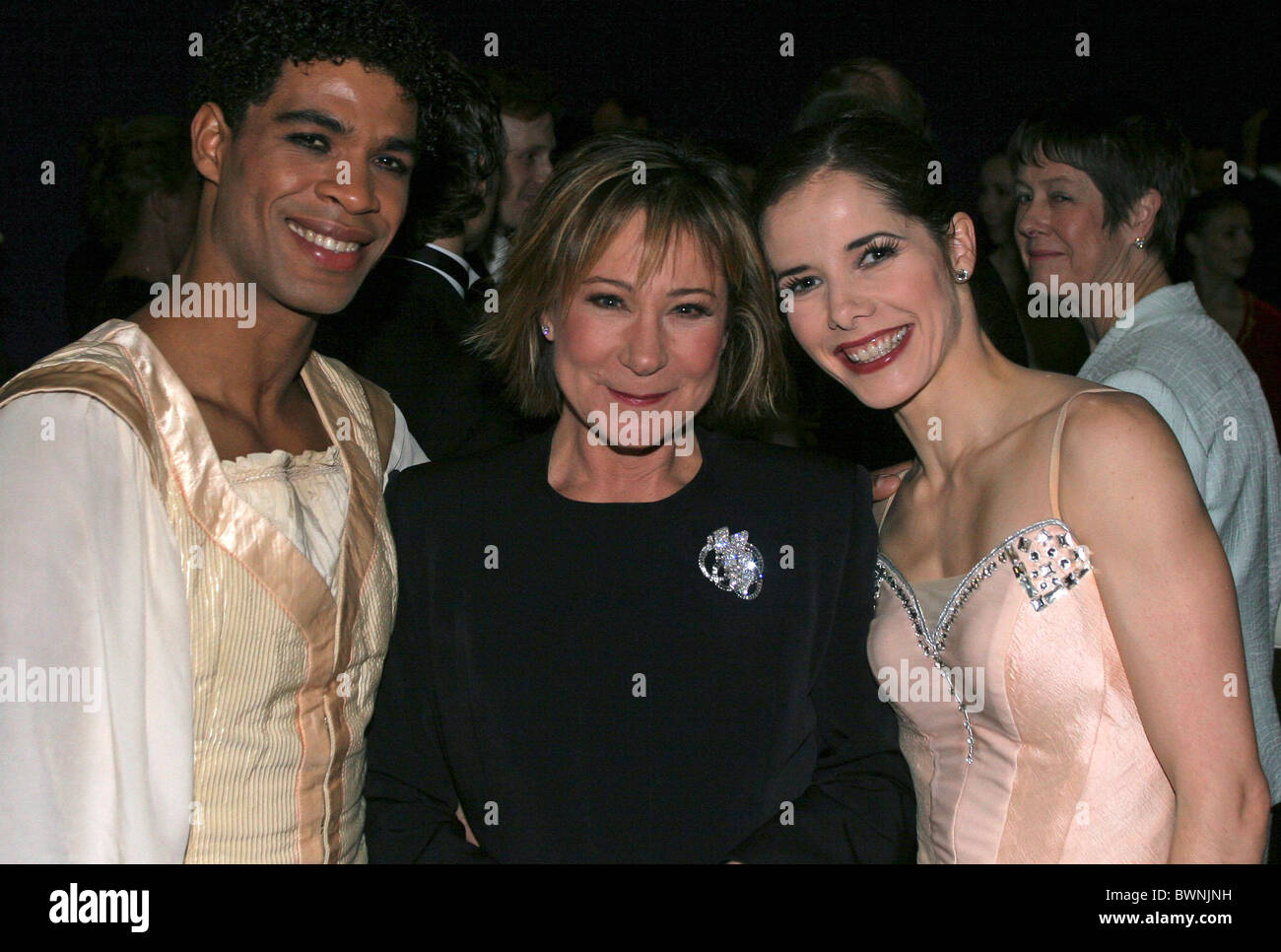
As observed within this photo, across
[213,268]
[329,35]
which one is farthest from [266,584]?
[329,35]

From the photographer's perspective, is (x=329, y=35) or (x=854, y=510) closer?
(x=329, y=35)

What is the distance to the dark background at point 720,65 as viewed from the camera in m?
4.43

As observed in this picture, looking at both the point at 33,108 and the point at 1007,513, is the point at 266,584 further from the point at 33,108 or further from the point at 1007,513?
the point at 33,108

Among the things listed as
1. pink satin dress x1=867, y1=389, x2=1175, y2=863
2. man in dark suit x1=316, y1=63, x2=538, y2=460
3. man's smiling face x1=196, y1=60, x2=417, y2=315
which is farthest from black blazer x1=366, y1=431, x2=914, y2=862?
man in dark suit x1=316, y1=63, x2=538, y2=460

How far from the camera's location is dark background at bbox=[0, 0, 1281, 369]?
4430mm

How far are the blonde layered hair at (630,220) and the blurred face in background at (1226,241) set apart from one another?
3.33 m

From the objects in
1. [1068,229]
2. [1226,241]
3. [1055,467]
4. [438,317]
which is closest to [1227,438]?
[1068,229]

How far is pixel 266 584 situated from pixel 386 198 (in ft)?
2.18

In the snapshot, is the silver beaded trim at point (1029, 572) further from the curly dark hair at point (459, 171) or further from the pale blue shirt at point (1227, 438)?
the curly dark hair at point (459, 171)

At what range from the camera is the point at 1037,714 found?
1.83 metres

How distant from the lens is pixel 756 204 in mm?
2080

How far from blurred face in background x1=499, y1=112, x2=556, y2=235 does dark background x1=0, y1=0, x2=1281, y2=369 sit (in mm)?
1439

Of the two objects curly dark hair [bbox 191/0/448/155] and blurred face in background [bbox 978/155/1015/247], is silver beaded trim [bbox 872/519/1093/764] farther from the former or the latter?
blurred face in background [bbox 978/155/1015/247]
